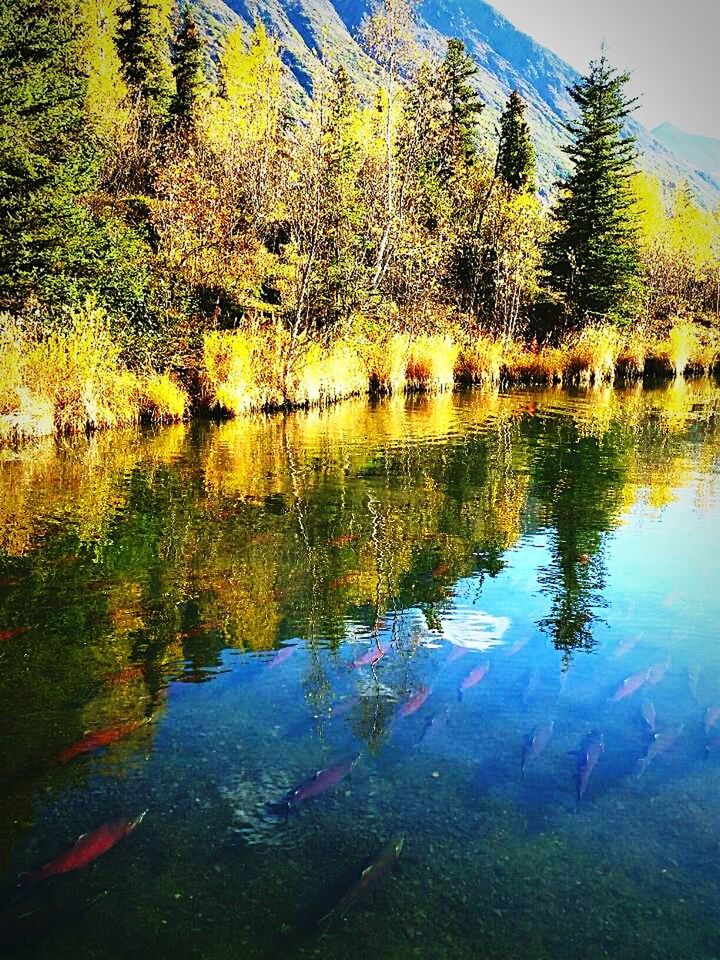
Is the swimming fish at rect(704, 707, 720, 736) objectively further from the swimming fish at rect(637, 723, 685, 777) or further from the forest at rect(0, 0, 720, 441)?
the forest at rect(0, 0, 720, 441)

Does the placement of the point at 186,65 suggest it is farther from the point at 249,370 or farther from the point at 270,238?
the point at 249,370

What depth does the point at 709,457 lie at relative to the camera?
14.9m

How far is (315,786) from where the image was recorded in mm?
4141

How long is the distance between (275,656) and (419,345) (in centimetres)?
2065

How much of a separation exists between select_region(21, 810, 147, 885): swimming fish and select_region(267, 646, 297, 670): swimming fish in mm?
1851

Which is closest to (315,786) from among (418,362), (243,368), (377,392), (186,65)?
(243,368)

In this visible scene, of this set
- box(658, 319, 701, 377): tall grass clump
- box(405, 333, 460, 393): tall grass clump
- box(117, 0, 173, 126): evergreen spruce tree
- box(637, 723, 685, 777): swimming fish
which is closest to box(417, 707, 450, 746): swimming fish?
box(637, 723, 685, 777): swimming fish

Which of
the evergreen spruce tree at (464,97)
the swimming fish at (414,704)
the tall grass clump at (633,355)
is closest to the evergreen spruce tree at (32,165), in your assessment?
the swimming fish at (414,704)

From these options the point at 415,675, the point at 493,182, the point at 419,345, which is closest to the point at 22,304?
the point at 419,345

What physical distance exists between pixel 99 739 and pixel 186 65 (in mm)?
46730

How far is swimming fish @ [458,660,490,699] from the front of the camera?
534 centimetres

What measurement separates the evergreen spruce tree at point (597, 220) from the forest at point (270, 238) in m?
0.11

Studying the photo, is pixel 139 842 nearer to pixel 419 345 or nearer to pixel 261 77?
pixel 419 345

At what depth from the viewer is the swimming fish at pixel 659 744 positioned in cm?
443
